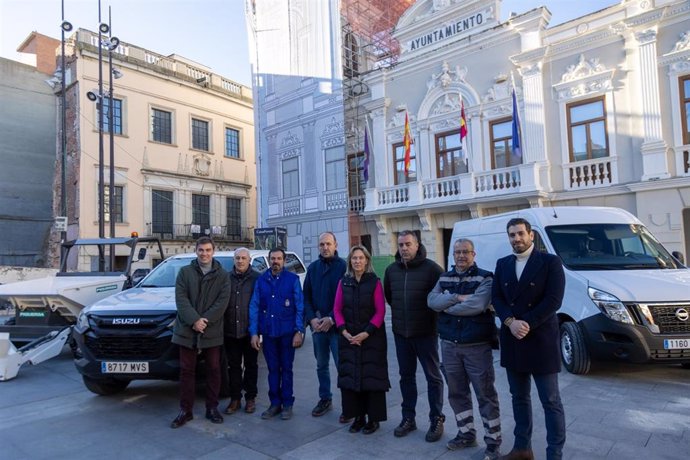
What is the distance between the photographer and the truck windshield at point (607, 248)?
7031 mm

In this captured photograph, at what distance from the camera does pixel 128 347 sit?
5531 mm

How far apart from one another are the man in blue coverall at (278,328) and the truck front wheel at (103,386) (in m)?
2.25

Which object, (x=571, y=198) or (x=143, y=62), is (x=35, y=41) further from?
(x=571, y=198)

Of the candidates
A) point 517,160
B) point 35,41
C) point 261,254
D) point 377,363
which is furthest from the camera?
point 35,41

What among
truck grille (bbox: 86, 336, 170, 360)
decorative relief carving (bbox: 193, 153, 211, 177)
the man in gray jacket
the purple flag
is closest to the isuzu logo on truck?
truck grille (bbox: 86, 336, 170, 360)

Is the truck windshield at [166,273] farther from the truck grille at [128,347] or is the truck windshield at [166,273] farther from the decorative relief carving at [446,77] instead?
the decorative relief carving at [446,77]

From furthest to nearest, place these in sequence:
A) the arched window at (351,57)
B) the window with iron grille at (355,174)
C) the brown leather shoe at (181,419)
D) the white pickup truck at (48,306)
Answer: the arched window at (351,57) → the window with iron grille at (355,174) → the white pickup truck at (48,306) → the brown leather shoe at (181,419)

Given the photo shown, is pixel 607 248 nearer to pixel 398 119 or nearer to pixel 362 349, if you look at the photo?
pixel 362 349

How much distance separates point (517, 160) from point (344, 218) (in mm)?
7119

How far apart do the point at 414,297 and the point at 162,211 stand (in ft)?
81.3

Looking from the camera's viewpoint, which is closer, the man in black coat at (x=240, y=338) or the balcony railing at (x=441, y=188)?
the man in black coat at (x=240, y=338)

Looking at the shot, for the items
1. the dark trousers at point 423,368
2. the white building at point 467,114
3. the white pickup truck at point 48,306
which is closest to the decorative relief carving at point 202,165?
the white building at point 467,114

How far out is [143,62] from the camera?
26.1 m

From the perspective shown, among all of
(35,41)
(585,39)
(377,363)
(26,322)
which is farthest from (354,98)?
(35,41)
